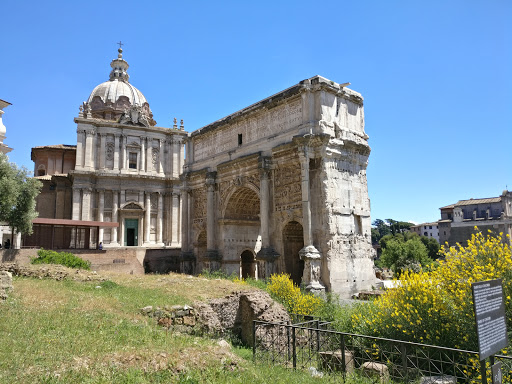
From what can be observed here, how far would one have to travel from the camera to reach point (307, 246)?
17750mm

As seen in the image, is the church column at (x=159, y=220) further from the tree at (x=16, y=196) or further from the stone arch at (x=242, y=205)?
the tree at (x=16, y=196)

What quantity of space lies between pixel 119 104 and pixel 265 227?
25196 mm

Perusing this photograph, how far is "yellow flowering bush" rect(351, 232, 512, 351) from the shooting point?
7824 millimetres

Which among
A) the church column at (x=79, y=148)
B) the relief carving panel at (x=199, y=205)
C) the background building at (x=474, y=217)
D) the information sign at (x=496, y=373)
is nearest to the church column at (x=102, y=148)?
the church column at (x=79, y=148)

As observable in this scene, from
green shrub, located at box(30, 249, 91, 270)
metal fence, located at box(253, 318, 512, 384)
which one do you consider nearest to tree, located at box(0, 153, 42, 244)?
green shrub, located at box(30, 249, 91, 270)

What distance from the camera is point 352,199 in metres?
19.3

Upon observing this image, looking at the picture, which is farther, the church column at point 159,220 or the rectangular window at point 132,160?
the rectangular window at point 132,160

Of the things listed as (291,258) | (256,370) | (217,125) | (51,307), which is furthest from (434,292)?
(217,125)

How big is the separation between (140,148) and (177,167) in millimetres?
3661

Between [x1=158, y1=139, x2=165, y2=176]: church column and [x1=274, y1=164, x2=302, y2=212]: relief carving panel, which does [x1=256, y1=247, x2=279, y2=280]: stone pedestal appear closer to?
[x1=274, y1=164, x2=302, y2=212]: relief carving panel

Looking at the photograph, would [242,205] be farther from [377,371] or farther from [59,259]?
[377,371]

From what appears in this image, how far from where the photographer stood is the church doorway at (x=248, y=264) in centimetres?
2542

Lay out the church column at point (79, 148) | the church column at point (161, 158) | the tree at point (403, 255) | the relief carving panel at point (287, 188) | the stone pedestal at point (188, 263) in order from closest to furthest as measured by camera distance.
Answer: the relief carving panel at point (287, 188) → the stone pedestal at point (188, 263) → the church column at point (79, 148) → the church column at point (161, 158) → the tree at point (403, 255)

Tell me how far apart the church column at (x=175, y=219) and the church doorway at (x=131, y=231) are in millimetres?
3067
